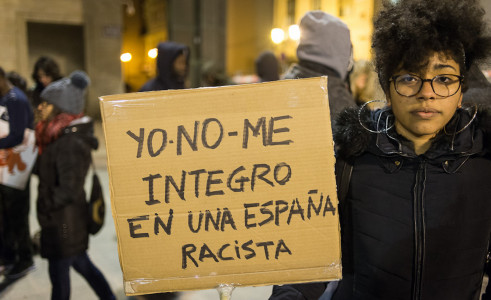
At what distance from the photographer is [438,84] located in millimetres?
1372

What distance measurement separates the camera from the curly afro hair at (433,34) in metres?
1.36

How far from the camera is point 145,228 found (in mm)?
1366

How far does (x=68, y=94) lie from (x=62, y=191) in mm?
718

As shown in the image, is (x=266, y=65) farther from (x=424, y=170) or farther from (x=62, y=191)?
(x=424, y=170)

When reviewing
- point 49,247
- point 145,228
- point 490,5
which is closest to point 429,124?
point 145,228

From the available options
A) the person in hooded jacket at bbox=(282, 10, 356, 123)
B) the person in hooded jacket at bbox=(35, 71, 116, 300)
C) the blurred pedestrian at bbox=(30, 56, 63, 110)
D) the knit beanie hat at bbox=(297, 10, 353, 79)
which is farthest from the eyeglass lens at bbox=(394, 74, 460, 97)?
the blurred pedestrian at bbox=(30, 56, 63, 110)

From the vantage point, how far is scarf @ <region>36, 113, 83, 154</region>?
2934 mm

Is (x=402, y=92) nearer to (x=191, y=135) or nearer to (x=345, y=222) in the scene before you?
(x=345, y=222)

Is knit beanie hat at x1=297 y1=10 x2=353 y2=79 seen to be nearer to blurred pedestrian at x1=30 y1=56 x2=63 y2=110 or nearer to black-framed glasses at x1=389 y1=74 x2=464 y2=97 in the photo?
black-framed glasses at x1=389 y1=74 x2=464 y2=97

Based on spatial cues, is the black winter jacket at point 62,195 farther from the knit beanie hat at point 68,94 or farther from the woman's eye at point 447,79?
the woman's eye at point 447,79

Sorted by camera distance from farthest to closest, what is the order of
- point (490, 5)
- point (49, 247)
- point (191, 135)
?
point (490, 5) < point (49, 247) < point (191, 135)

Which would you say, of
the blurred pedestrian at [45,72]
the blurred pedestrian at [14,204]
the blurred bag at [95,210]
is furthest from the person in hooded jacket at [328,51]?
the blurred pedestrian at [45,72]

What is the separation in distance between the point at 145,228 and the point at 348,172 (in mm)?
685

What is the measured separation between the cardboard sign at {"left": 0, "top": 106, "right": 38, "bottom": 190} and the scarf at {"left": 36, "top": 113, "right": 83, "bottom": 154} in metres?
1.00
